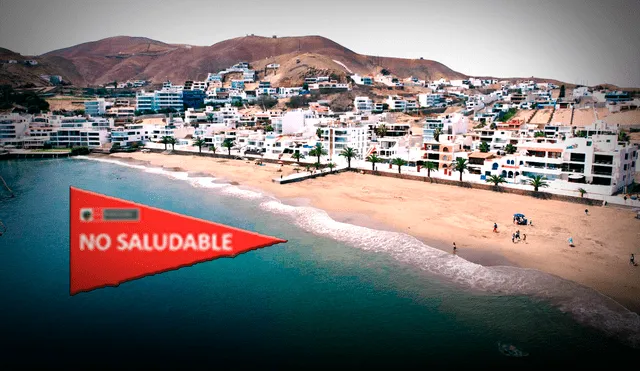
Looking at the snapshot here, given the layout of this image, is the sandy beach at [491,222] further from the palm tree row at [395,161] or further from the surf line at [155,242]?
the surf line at [155,242]

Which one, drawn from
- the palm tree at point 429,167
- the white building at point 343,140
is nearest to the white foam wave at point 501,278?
the palm tree at point 429,167

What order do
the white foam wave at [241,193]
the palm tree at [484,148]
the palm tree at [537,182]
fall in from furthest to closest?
1. the palm tree at [484,148]
2. the white foam wave at [241,193]
3. the palm tree at [537,182]

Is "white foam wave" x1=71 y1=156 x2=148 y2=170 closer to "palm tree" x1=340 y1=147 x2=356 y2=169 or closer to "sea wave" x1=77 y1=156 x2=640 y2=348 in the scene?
"palm tree" x1=340 y1=147 x2=356 y2=169

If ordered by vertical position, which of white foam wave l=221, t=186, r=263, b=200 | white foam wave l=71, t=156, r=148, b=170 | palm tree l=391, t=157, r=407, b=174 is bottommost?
white foam wave l=221, t=186, r=263, b=200

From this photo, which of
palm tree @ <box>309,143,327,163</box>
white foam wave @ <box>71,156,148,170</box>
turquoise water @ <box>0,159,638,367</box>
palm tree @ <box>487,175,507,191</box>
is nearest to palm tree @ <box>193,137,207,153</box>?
white foam wave @ <box>71,156,148,170</box>

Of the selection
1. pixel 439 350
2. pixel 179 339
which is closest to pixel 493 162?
pixel 439 350

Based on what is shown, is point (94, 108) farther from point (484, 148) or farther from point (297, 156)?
point (484, 148)

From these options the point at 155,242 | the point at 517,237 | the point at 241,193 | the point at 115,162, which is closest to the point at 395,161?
the point at 241,193

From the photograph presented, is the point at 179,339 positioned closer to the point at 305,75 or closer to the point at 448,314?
the point at 448,314
